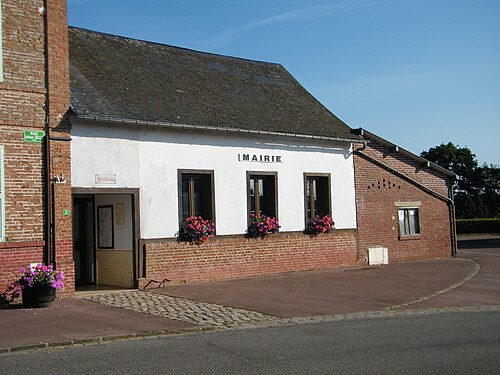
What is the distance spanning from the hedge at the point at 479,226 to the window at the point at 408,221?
115ft

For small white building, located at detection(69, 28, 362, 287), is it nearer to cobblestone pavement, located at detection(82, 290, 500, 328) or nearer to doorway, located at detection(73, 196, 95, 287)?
doorway, located at detection(73, 196, 95, 287)

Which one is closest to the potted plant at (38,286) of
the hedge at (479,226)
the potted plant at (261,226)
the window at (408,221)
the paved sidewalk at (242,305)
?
the paved sidewalk at (242,305)

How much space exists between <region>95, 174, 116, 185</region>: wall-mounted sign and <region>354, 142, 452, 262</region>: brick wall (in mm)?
9502

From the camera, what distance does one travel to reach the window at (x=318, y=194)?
808 inches

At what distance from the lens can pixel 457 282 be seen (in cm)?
1703

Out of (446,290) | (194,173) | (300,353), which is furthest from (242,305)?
(446,290)

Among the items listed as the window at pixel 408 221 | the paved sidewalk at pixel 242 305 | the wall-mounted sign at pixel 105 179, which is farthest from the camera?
the window at pixel 408 221

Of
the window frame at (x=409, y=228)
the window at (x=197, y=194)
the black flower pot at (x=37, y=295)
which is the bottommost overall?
the black flower pot at (x=37, y=295)

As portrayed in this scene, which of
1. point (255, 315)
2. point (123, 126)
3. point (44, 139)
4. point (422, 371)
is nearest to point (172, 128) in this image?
point (123, 126)

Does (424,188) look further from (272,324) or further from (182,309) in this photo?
(272,324)

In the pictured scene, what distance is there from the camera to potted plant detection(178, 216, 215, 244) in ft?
55.4

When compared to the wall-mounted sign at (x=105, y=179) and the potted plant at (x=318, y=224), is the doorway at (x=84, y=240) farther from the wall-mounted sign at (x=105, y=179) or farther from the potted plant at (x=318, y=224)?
the potted plant at (x=318, y=224)

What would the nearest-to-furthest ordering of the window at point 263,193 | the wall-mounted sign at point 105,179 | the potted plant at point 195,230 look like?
the wall-mounted sign at point 105,179 < the potted plant at point 195,230 < the window at point 263,193

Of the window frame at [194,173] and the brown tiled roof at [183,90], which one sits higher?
the brown tiled roof at [183,90]
